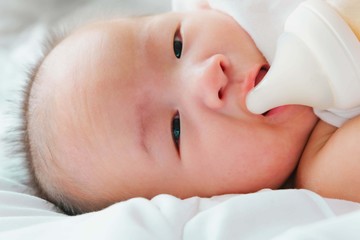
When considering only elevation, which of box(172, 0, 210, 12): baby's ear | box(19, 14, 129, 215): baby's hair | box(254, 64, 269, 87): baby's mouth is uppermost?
box(172, 0, 210, 12): baby's ear

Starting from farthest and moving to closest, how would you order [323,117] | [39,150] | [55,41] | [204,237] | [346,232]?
1. [55,41]
2. [39,150]
3. [323,117]
4. [204,237]
5. [346,232]

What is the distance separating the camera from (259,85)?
2.68ft

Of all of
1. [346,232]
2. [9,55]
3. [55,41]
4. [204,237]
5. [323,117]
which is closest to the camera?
[346,232]

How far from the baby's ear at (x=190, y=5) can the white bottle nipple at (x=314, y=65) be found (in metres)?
0.31

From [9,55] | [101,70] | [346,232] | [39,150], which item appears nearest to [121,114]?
A: [101,70]

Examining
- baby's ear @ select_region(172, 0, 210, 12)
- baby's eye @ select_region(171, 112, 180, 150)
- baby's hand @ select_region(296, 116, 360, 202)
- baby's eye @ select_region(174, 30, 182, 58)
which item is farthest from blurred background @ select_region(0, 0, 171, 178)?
baby's hand @ select_region(296, 116, 360, 202)

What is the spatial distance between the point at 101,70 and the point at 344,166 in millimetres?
387

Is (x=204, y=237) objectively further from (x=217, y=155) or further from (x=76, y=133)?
(x=76, y=133)

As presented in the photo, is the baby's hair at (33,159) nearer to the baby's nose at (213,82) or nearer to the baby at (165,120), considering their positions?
the baby at (165,120)

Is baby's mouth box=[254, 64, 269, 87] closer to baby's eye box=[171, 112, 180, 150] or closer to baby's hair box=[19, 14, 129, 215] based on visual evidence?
baby's eye box=[171, 112, 180, 150]

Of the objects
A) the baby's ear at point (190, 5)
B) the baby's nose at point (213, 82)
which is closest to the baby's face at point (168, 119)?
the baby's nose at point (213, 82)

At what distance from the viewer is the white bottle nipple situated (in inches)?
28.8

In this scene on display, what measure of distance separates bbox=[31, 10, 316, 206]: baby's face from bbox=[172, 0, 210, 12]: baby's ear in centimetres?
14

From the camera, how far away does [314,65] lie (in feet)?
2.49
